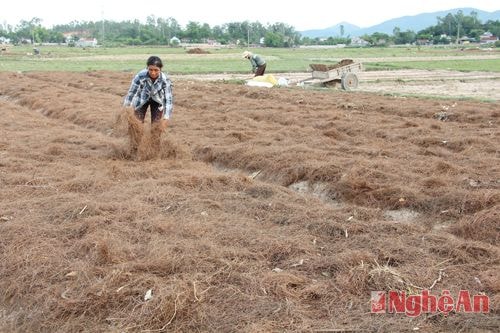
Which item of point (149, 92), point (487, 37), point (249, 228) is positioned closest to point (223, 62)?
point (149, 92)

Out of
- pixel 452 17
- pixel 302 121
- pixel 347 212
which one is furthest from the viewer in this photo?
pixel 452 17

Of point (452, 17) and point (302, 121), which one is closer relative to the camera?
point (302, 121)

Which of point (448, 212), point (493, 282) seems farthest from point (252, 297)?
point (448, 212)

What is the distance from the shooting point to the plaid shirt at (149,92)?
781cm

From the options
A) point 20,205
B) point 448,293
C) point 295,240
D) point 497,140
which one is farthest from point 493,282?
point 497,140

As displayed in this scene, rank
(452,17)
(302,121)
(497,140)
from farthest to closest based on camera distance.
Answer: (452,17) → (302,121) → (497,140)

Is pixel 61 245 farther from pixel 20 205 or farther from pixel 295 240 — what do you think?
pixel 295 240

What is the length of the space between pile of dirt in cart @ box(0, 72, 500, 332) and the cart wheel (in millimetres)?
9355

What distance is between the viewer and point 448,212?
548cm

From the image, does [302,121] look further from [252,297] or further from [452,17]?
[452,17]

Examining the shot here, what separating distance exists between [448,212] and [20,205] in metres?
4.30

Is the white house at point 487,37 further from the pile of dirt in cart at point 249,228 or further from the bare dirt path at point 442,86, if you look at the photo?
the pile of dirt in cart at point 249,228

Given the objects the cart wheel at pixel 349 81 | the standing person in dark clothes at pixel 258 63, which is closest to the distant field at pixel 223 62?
the standing person in dark clothes at pixel 258 63

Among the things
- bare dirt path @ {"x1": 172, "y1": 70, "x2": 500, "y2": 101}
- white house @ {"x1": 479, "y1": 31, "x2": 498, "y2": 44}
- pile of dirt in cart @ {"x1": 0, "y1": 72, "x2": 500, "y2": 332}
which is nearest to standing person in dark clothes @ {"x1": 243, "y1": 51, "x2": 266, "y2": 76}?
bare dirt path @ {"x1": 172, "y1": 70, "x2": 500, "y2": 101}
